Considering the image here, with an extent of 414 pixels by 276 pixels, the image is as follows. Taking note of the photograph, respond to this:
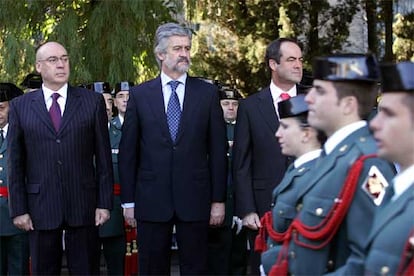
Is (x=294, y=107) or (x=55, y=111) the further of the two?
(x=55, y=111)

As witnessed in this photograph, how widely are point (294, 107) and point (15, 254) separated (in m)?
3.88

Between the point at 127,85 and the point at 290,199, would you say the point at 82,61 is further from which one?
the point at 290,199

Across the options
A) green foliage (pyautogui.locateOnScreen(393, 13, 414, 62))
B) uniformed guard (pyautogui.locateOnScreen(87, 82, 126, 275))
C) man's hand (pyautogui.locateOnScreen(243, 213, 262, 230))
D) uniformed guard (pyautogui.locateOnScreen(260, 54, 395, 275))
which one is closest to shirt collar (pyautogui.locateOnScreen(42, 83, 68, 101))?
man's hand (pyautogui.locateOnScreen(243, 213, 262, 230))

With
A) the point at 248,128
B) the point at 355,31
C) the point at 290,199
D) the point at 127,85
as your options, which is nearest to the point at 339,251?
the point at 290,199

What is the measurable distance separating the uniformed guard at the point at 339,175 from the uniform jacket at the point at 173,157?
205 cm

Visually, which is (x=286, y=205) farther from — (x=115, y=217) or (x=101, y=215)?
(x=115, y=217)

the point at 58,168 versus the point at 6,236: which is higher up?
the point at 58,168

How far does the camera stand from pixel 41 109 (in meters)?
5.26

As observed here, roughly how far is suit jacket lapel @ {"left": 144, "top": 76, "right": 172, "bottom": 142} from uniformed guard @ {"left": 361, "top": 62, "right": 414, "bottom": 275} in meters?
2.67

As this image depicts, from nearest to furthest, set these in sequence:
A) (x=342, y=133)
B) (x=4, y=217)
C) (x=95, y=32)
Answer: (x=342, y=133) < (x=4, y=217) < (x=95, y=32)

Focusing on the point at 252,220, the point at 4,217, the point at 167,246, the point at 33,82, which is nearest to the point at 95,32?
the point at 33,82

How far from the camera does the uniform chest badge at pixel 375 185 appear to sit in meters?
2.98

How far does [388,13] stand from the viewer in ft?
43.9

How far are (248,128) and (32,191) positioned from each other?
4.64 ft
